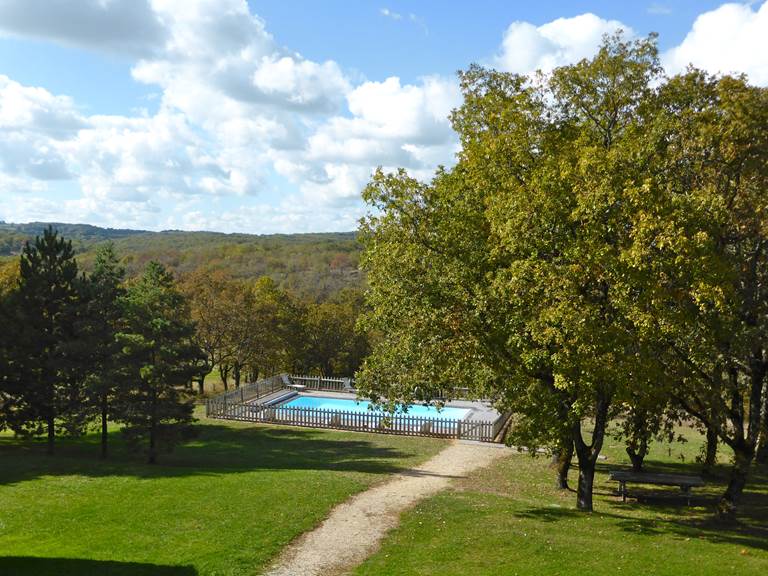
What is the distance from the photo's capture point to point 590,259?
13906mm

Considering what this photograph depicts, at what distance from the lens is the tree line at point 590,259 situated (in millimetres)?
13797

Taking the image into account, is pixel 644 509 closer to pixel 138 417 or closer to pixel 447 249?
pixel 447 249

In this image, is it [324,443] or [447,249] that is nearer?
[447,249]

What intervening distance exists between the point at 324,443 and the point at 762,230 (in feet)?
68.9

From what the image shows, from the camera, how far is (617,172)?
569 inches

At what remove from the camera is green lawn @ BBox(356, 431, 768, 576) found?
1323cm

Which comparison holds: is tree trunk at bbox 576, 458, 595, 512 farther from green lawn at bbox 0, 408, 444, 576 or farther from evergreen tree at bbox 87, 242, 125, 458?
evergreen tree at bbox 87, 242, 125, 458

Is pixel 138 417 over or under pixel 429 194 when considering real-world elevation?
under

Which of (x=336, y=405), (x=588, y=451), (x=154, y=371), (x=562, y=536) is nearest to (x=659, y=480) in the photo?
(x=588, y=451)

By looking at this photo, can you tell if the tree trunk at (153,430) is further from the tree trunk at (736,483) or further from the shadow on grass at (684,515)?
the tree trunk at (736,483)

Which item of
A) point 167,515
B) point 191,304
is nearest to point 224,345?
point 191,304

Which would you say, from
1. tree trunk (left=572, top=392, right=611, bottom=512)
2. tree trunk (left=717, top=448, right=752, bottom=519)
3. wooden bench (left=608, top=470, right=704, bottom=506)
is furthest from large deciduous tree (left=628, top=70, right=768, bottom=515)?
wooden bench (left=608, top=470, right=704, bottom=506)

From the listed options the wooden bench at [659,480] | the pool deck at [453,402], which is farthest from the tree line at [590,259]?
the pool deck at [453,402]

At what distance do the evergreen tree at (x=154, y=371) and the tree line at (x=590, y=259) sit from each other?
30.3 feet
